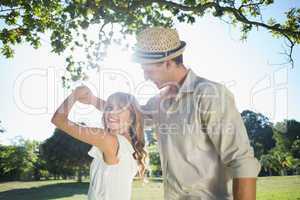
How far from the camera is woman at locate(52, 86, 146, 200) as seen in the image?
428 centimetres

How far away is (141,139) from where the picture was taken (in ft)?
16.2

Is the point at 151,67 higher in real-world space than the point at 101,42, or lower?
lower

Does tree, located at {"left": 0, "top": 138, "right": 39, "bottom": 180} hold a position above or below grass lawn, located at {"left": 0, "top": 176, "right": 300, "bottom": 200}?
below

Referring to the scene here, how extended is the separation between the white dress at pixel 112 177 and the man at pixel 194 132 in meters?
1.29

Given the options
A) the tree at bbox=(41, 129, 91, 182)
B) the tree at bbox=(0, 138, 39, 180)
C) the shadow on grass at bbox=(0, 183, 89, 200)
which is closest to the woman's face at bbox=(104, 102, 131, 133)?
the shadow on grass at bbox=(0, 183, 89, 200)

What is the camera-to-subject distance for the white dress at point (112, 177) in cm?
438

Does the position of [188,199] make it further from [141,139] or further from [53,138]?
[53,138]

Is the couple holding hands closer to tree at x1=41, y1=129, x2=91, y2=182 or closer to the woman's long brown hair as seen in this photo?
the woman's long brown hair

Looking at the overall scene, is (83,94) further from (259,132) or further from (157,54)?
(259,132)

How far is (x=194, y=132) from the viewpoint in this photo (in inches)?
113

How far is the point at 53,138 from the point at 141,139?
216 ft

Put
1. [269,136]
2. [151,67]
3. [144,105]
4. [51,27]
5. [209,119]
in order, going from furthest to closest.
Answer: [269,136]
[51,27]
[144,105]
[151,67]
[209,119]

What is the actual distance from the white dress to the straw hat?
5.11 ft

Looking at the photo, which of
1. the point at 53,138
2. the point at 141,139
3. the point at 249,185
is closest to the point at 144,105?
the point at 141,139
